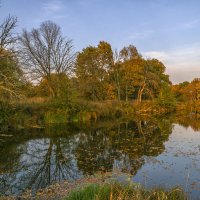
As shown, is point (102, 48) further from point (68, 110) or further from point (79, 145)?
point (79, 145)

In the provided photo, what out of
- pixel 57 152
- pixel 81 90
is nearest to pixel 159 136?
pixel 57 152

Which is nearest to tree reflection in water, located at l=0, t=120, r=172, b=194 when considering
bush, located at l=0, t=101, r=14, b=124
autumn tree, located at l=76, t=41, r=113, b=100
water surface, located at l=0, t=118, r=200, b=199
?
water surface, located at l=0, t=118, r=200, b=199

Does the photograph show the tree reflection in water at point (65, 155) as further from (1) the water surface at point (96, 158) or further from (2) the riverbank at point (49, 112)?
(2) the riverbank at point (49, 112)

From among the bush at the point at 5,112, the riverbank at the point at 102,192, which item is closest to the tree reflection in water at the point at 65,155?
the riverbank at the point at 102,192

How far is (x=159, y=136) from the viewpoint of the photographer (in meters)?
20.7

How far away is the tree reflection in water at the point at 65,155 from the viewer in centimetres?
1070

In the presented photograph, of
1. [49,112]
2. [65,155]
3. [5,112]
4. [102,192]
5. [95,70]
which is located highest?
[95,70]

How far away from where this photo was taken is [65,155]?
14.6m

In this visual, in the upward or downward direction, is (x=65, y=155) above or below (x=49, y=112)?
below

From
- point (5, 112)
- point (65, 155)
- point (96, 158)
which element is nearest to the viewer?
point (96, 158)

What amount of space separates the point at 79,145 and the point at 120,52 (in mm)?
31948

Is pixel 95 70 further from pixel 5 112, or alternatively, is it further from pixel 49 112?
pixel 5 112

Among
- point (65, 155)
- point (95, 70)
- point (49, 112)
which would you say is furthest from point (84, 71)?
point (65, 155)

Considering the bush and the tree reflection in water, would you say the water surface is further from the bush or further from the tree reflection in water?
the bush
